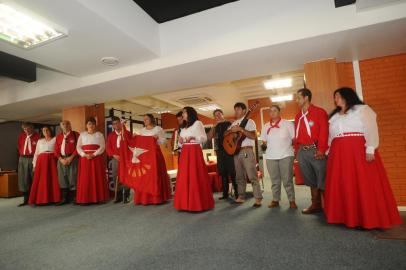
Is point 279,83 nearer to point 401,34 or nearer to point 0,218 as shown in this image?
point 401,34

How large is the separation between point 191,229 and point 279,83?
17.9 feet

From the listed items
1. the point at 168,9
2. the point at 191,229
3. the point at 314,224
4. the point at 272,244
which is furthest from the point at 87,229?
the point at 168,9

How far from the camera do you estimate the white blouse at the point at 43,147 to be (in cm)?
539

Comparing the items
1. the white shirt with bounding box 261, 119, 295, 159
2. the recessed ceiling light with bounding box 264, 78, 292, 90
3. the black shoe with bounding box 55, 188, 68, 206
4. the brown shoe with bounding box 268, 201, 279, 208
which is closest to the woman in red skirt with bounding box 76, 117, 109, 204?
the black shoe with bounding box 55, 188, 68, 206

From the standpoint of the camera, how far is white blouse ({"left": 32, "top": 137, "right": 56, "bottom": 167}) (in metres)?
5.39

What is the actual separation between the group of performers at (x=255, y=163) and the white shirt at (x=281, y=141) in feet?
0.05

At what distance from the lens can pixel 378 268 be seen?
1.69 m

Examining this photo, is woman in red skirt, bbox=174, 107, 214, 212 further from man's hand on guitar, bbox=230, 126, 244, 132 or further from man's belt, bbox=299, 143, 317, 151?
man's belt, bbox=299, 143, 317, 151

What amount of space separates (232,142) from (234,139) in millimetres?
64

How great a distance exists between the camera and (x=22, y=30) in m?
2.92

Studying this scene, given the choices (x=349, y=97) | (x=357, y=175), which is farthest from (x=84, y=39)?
(x=357, y=175)

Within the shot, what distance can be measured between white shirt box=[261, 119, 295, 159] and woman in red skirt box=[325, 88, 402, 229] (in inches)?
33.4

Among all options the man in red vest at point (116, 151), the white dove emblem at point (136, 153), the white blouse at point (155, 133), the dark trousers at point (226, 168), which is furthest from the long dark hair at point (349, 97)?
the man in red vest at point (116, 151)

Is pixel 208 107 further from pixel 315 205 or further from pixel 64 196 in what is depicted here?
pixel 315 205
